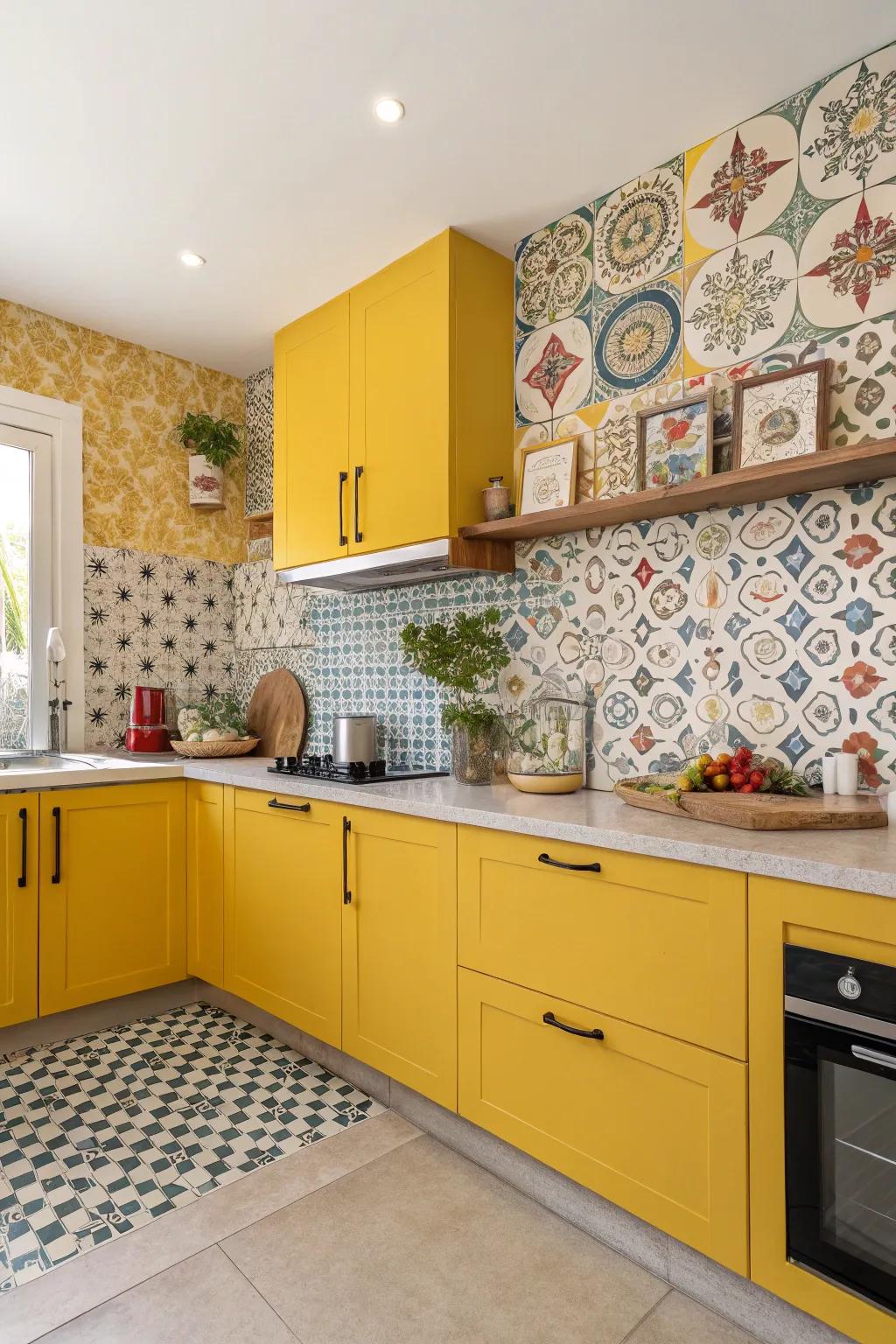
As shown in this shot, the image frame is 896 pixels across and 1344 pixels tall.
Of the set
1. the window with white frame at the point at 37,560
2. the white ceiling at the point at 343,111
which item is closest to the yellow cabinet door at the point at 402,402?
the white ceiling at the point at 343,111

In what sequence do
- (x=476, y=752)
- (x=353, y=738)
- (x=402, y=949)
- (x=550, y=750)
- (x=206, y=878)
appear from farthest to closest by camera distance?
(x=206, y=878), (x=353, y=738), (x=476, y=752), (x=550, y=750), (x=402, y=949)

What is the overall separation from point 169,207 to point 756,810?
237cm

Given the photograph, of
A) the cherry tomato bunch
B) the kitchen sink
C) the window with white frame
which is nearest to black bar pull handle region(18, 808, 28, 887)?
the kitchen sink

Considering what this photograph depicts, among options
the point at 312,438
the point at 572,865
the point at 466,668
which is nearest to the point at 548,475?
the point at 466,668

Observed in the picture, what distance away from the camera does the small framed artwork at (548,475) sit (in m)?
2.32

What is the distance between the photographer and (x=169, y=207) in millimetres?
2367

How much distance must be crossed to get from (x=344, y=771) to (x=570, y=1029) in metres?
1.17

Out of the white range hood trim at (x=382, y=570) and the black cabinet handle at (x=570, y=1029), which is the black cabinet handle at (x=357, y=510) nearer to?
the white range hood trim at (x=382, y=570)

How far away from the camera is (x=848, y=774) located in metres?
1.75

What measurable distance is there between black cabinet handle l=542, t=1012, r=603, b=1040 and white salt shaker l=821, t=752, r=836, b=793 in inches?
29.5

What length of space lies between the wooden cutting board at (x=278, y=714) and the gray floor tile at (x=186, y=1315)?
1.90 meters

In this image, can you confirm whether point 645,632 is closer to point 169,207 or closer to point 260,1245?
point 260,1245

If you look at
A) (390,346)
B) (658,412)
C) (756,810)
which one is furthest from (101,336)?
(756,810)

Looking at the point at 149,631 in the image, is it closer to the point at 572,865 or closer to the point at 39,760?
the point at 39,760
